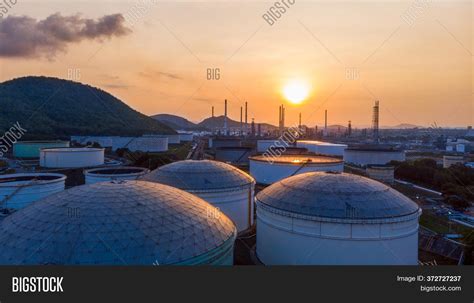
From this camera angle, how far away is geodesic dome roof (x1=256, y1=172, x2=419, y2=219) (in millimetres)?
18203

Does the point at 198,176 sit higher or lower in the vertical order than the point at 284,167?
higher

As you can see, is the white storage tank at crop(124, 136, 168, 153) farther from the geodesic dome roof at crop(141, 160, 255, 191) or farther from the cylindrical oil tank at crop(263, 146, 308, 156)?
the geodesic dome roof at crop(141, 160, 255, 191)

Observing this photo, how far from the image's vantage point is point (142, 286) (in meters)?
12.1

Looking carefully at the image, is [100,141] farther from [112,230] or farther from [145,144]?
[112,230]

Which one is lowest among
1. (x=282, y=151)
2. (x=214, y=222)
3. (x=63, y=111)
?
(x=214, y=222)

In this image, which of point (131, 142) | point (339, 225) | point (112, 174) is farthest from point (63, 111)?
point (339, 225)

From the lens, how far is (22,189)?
3247 centimetres

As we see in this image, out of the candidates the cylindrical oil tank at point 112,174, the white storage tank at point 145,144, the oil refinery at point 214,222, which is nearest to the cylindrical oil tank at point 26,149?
the white storage tank at point 145,144

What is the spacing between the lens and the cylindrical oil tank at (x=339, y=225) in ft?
58.7

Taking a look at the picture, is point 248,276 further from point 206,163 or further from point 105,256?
point 206,163

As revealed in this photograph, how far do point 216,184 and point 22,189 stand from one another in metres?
20.3

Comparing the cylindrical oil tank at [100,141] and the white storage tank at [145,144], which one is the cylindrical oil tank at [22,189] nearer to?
the white storage tank at [145,144]

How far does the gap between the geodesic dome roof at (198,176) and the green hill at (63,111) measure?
260ft

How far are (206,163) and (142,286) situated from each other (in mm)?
17813
